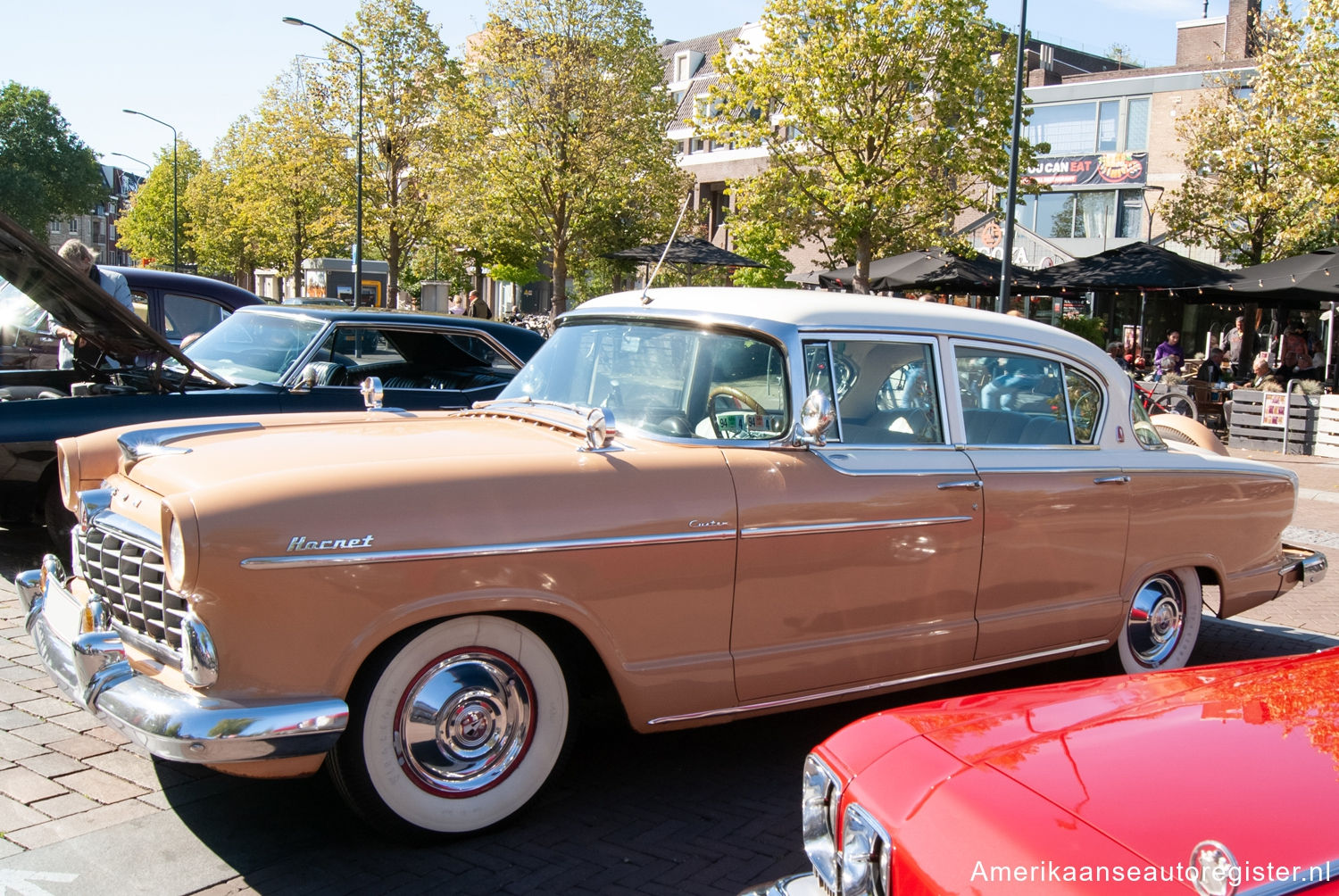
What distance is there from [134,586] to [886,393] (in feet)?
8.98

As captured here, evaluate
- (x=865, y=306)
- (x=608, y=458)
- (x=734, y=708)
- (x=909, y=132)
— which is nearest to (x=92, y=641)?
(x=608, y=458)

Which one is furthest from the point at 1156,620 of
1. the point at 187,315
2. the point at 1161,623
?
the point at 187,315

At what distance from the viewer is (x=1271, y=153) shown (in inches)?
991

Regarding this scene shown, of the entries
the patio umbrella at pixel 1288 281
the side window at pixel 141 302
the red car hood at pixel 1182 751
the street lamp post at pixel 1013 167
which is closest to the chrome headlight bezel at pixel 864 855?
the red car hood at pixel 1182 751

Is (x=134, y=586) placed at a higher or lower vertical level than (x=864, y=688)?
higher

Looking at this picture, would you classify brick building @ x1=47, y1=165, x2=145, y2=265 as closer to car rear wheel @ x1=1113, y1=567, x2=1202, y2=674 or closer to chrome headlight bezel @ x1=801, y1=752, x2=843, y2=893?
car rear wheel @ x1=1113, y1=567, x2=1202, y2=674

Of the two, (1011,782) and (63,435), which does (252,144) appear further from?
(1011,782)

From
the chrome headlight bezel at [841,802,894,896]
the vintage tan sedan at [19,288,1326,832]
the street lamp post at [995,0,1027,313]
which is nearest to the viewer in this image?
the chrome headlight bezel at [841,802,894,896]

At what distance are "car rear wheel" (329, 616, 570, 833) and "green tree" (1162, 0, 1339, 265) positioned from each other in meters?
18.1

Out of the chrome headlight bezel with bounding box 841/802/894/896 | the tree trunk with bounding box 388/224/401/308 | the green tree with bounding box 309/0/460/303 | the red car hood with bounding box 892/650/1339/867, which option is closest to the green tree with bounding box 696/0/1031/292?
the green tree with bounding box 309/0/460/303

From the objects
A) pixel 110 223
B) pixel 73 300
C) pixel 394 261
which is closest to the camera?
pixel 73 300

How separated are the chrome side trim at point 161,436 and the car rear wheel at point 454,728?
3.75 feet

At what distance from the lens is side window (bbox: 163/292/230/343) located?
1041 cm

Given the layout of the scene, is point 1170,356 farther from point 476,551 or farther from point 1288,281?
point 476,551
